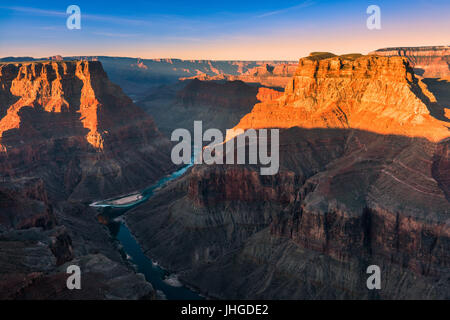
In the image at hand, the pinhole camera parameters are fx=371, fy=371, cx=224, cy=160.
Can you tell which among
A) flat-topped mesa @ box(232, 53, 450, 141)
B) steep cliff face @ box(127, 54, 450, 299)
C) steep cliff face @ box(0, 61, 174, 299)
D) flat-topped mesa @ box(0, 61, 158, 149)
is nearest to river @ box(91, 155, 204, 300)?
steep cliff face @ box(127, 54, 450, 299)

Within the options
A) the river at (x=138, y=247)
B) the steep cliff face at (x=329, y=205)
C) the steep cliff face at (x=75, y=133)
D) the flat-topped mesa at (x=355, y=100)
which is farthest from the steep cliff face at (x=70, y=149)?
the flat-topped mesa at (x=355, y=100)

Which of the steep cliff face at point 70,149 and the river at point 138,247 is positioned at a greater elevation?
the steep cliff face at point 70,149

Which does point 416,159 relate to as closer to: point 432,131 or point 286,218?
point 432,131

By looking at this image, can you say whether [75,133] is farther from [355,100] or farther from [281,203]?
[355,100]

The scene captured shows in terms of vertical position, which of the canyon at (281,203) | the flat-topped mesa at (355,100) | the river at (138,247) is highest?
the flat-topped mesa at (355,100)

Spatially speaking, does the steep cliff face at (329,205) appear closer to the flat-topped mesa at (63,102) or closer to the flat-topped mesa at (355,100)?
the flat-topped mesa at (355,100)

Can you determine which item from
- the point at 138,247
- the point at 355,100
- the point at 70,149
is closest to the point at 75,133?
the point at 70,149
